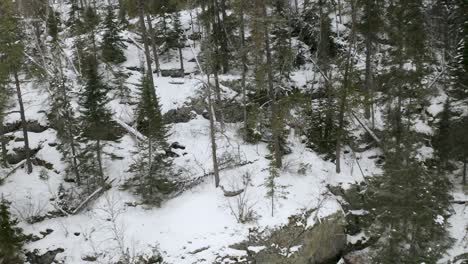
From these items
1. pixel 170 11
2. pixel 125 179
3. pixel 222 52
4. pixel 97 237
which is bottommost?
pixel 97 237

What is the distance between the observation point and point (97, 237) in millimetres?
21391

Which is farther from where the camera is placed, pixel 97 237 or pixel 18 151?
pixel 18 151

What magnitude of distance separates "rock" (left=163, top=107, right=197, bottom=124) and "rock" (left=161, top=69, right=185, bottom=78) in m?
5.58

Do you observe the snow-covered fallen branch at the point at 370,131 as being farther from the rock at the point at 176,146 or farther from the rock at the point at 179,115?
the rock at the point at 176,146

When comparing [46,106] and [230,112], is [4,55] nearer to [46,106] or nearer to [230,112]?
[46,106]

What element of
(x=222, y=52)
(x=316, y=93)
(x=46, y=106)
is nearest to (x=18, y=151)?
(x=46, y=106)

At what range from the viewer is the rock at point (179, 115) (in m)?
28.8

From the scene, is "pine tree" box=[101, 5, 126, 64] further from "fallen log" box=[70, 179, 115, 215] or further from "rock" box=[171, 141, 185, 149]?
"fallen log" box=[70, 179, 115, 215]

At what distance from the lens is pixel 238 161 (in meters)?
25.5

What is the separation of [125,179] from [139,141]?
2.59 m

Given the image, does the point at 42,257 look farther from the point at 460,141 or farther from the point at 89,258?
the point at 460,141

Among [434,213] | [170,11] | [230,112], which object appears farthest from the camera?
[170,11]

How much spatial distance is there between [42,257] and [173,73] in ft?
61.0

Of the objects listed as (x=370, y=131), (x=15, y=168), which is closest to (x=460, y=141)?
(x=370, y=131)
